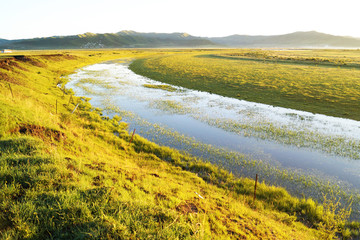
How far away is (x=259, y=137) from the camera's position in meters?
18.5

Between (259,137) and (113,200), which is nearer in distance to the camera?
(113,200)

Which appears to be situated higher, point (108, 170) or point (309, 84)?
point (309, 84)

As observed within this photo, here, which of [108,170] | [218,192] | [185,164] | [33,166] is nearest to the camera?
[33,166]

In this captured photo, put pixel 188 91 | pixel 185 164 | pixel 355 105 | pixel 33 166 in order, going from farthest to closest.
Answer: pixel 188 91, pixel 355 105, pixel 185 164, pixel 33 166

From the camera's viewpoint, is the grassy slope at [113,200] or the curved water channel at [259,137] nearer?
the grassy slope at [113,200]

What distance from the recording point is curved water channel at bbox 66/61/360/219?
12.9 metres

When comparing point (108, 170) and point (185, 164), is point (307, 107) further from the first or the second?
point (108, 170)

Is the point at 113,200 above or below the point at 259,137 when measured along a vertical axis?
above

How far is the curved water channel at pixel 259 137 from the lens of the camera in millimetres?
12891

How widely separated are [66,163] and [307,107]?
1214 inches

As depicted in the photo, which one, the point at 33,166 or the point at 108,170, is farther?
the point at 108,170

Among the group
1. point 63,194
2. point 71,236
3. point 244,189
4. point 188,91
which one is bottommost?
point 244,189

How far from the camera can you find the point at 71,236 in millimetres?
4793

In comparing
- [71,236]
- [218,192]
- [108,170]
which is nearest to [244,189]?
[218,192]
